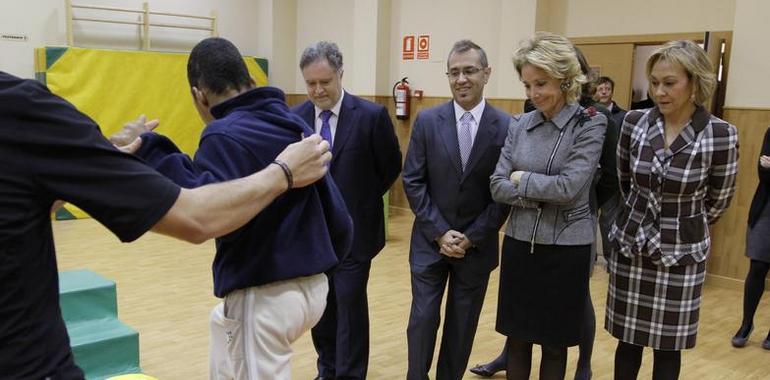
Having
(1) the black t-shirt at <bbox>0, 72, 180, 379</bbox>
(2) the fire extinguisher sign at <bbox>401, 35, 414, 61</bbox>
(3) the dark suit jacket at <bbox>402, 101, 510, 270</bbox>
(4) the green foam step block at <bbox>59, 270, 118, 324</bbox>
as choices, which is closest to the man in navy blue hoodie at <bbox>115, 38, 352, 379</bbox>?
(1) the black t-shirt at <bbox>0, 72, 180, 379</bbox>

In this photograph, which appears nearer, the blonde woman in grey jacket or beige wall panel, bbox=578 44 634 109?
the blonde woman in grey jacket

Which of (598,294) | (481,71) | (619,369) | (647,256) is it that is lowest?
(598,294)

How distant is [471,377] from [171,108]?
6600mm

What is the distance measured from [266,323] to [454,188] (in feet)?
4.13

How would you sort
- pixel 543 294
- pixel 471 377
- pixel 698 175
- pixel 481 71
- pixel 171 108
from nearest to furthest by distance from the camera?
pixel 698 175
pixel 543 294
pixel 481 71
pixel 471 377
pixel 171 108

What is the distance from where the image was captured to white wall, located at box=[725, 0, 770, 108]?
5250 mm

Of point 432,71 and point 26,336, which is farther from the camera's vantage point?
point 432,71

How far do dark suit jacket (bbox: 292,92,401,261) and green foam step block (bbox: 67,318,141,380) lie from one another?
4.05 ft

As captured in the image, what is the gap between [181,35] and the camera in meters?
9.14

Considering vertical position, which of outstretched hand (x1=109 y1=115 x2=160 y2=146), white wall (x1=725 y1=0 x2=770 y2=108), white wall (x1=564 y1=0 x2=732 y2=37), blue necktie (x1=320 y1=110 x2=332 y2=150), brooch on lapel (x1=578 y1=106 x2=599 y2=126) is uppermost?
white wall (x1=564 y1=0 x2=732 y2=37)

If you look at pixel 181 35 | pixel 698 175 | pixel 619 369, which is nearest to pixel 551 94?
pixel 698 175

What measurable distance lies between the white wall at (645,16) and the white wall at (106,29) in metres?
5.02

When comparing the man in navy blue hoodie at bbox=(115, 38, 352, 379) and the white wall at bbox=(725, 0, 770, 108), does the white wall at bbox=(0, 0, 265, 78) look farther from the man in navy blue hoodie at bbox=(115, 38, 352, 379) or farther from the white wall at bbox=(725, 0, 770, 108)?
the man in navy blue hoodie at bbox=(115, 38, 352, 379)

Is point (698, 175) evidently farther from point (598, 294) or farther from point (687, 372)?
point (598, 294)
